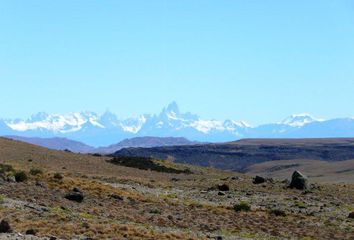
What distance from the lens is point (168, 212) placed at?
117ft

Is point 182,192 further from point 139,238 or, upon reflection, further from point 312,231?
point 139,238

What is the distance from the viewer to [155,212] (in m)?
34.8

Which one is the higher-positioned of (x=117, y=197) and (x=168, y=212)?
(x=117, y=197)

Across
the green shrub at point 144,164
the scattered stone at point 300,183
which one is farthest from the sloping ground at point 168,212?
the green shrub at point 144,164

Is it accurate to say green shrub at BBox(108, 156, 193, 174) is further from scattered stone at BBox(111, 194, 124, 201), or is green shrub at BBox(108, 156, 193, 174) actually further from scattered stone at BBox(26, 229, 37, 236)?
scattered stone at BBox(26, 229, 37, 236)

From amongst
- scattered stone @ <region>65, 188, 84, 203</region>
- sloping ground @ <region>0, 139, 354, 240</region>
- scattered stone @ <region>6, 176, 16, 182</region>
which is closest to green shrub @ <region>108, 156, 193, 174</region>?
sloping ground @ <region>0, 139, 354, 240</region>

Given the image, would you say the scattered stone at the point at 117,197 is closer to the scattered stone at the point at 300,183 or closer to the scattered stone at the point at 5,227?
the scattered stone at the point at 5,227

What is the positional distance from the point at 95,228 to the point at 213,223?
9.10 metres

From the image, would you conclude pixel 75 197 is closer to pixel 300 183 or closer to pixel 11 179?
pixel 11 179

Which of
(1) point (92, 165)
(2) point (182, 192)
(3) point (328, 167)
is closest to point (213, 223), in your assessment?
(2) point (182, 192)

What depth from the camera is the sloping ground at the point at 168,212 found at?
26.2m

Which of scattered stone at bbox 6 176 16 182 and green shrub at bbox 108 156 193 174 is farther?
green shrub at bbox 108 156 193 174

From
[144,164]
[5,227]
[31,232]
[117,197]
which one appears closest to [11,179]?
[117,197]

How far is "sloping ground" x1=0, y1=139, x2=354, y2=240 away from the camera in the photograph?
2623cm
